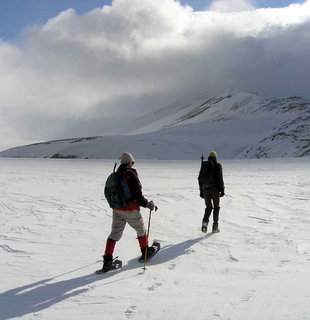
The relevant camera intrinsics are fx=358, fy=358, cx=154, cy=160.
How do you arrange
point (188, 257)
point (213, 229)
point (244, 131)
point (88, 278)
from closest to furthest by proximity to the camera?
point (88, 278) < point (188, 257) < point (213, 229) < point (244, 131)

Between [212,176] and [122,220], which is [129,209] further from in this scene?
[212,176]

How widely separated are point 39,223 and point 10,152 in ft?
300

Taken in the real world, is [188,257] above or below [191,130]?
below

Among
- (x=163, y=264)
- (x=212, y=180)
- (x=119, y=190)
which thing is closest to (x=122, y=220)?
(x=119, y=190)

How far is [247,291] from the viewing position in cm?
484

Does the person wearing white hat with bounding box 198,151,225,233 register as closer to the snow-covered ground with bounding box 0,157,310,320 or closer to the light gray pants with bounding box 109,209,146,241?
the snow-covered ground with bounding box 0,157,310,320

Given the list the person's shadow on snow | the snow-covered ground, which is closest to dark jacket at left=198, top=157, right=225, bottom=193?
the snow-covered ground

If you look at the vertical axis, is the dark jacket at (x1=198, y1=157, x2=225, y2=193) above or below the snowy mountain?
below

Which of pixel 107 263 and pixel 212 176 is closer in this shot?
pixel 107 263

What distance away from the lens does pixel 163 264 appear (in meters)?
6.18

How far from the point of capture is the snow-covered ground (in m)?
4.40

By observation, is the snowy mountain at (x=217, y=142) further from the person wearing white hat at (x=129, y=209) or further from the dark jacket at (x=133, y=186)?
the dark jacket at (x=133, y=186)

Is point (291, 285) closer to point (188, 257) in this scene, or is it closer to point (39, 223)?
point (188, 257)

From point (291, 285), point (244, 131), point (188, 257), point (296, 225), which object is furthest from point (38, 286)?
point (244, 131)
